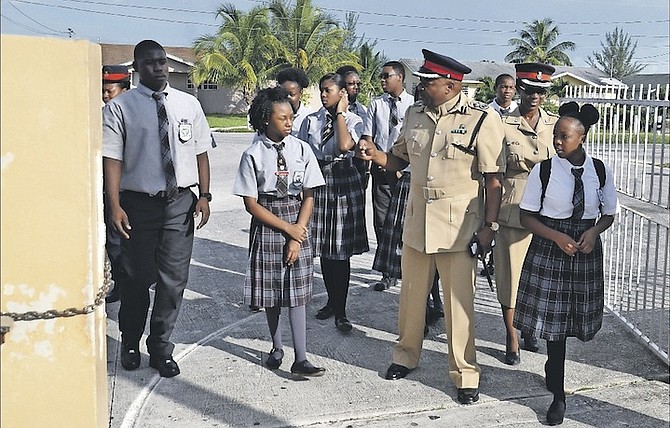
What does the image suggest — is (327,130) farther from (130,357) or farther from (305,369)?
(130,357)

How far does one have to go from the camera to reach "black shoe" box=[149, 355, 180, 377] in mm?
4840

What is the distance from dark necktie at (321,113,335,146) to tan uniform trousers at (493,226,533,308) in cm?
142

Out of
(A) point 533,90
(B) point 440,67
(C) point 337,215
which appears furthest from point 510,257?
(B) point 440,67

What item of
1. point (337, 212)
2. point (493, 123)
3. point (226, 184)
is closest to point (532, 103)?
point (493, 123)

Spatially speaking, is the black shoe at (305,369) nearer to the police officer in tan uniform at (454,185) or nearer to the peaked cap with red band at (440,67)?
the police officer in tan uniform at (454,185)

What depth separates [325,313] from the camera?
603cm

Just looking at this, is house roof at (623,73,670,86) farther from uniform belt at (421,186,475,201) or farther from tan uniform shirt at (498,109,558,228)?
uniform belt at (421,186,475,201)

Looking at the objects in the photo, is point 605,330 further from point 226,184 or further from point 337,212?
point 226,184

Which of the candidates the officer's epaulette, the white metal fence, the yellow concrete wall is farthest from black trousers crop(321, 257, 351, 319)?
the yellow concrete wall

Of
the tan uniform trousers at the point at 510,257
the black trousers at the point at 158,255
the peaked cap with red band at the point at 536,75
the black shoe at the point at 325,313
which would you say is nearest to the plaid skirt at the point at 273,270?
the black trousers at the point at 158,255

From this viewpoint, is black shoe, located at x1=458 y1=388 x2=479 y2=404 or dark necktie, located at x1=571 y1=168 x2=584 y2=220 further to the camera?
black shoe, located at x1=458 y1=388 x2=479 y2=404

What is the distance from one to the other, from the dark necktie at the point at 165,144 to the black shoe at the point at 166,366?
1.04 metres

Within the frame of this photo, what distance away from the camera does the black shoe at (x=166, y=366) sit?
484 centimetres

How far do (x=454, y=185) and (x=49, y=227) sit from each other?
2735 mm
